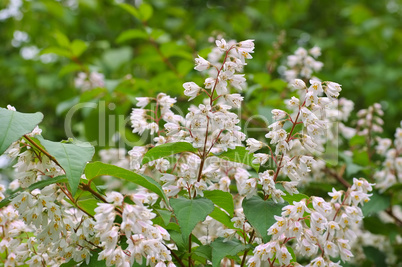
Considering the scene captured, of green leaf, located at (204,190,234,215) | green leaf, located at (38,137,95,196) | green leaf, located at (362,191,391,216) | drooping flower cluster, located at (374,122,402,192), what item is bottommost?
green leaf, located at (362,191,391,216)

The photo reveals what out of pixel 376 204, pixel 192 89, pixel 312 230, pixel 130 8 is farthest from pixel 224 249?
pixel 130 8

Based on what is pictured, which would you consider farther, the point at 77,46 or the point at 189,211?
the point at 77,46

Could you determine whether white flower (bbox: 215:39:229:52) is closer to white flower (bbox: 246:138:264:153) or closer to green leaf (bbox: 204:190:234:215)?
white flower (bbox: 246:138:264:153)

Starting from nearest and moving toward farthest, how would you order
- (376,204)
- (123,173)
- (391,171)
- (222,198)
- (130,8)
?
(123,173) → (222,198) → (376,204) → (391,171) → (130,8)

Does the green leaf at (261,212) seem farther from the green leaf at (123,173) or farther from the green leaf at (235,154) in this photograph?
Answer: the green leaf at (123,173)

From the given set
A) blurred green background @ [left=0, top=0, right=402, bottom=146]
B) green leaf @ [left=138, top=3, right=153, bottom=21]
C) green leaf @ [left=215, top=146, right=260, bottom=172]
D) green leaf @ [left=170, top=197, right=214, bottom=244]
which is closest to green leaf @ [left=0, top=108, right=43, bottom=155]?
green leaf @ [left=170, top=197, right=214, bottom=244]

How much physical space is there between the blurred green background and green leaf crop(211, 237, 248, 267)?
3.21 meters

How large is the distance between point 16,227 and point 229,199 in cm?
109

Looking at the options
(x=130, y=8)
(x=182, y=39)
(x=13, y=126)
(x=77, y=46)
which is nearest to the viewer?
(x=13, y=126)

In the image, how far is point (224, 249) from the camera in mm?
1837

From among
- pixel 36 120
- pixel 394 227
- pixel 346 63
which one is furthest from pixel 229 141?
pixel 346 63

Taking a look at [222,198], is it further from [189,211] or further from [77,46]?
[77,46]

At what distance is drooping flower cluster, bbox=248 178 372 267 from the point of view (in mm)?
1745

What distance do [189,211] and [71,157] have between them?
522mm
